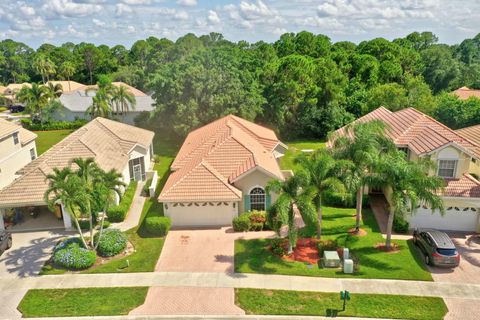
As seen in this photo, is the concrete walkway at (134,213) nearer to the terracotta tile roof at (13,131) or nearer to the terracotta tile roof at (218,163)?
the terracotta tile roof at (218,163)

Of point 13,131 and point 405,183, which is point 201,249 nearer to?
point 405,183

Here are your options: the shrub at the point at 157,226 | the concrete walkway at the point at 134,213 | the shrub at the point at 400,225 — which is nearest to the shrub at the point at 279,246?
the shrub at the point at 157,226

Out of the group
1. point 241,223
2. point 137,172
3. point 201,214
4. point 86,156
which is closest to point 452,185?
point 241,223

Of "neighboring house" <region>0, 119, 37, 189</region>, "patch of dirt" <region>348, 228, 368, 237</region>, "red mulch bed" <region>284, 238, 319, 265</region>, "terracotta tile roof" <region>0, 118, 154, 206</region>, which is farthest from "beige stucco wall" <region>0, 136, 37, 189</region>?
"patch of dirt" <region>348, 228, 368, 237</region>

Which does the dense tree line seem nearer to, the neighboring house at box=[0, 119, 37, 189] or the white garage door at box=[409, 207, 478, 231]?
the neighboring house at box=[0, 119, 37, 189]

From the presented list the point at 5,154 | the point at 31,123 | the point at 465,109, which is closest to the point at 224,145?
the point at 5,154

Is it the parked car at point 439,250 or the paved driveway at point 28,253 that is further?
the paved driveway at point 28,253

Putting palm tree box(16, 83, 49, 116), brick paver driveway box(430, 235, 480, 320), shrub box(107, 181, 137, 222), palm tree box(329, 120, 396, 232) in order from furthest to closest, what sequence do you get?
palm tree box(16, 83, 49, 116) → shrub box(107, 181, 137, 222) → palm tree box(329, 120, 396, 232) → brick paver driveway box(430, 235, 480, 320)

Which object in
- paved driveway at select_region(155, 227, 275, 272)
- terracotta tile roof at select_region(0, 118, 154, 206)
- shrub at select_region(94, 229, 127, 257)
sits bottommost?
paved driveway at select_region(155, 227, 275, 272)
